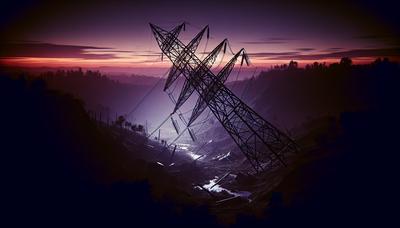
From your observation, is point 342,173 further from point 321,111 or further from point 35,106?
point 321,111

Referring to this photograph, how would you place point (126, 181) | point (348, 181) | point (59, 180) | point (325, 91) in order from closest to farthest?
point (59, 180) < point (348, 181) < point (126, 181) < point (325, 91)

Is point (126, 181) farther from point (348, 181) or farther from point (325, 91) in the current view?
point (325, 91)

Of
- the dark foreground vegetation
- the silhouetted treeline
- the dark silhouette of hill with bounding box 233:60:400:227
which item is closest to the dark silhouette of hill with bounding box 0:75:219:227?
the dark foreground vegetation

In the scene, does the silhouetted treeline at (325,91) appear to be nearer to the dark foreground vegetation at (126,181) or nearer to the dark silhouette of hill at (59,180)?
the dark foreground vegetation at (126,181)

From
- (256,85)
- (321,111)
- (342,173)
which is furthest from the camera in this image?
(256,85)

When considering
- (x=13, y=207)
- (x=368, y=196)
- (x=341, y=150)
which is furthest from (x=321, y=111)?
(x=13, y=207)

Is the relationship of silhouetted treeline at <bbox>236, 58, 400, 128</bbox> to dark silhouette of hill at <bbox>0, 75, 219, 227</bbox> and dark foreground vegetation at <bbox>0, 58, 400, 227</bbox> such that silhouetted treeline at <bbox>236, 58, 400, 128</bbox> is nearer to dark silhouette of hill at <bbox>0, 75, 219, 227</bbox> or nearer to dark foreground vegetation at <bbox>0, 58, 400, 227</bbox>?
dark foreground vegetation at <bbox>0, 58, 400, 227</bbox>

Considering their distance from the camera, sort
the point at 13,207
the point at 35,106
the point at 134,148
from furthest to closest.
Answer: the point at 134,148 < the point at 35,106 < the point at 13,207

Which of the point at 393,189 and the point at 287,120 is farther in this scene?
the point at 287,120

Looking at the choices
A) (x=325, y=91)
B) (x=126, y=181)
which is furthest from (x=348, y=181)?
(x=325, y=91)
